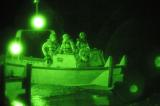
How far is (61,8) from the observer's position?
41.3 m

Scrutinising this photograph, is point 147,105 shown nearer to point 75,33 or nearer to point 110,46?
point 110,46

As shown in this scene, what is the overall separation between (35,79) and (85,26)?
18450 mm

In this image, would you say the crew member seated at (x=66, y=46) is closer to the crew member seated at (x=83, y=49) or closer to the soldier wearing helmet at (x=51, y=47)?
the crew member seated at (x=83, y=49)

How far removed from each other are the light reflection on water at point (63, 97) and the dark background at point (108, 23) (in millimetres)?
13356

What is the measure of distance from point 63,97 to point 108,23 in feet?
71.5

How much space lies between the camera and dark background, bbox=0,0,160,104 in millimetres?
35281

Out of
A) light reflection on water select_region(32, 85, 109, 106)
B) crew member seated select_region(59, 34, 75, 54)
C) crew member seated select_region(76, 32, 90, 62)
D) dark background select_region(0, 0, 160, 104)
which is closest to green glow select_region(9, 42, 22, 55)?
crew member seated select_region(59, 34, 75, 54)

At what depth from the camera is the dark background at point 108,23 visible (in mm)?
35281

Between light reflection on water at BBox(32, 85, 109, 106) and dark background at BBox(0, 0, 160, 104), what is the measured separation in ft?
43.8

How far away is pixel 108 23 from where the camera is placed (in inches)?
1521

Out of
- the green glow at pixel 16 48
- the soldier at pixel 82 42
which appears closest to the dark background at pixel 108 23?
the green glow at pixel 16 48

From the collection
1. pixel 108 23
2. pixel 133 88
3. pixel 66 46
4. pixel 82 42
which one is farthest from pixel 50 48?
pixel 108 23

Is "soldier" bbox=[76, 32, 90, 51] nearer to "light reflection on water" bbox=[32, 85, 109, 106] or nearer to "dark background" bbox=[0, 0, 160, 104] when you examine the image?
"light reflection on water" bbox=[32, 85, 109, 106]

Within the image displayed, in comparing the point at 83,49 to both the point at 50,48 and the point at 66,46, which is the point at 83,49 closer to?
the point at 66,46
